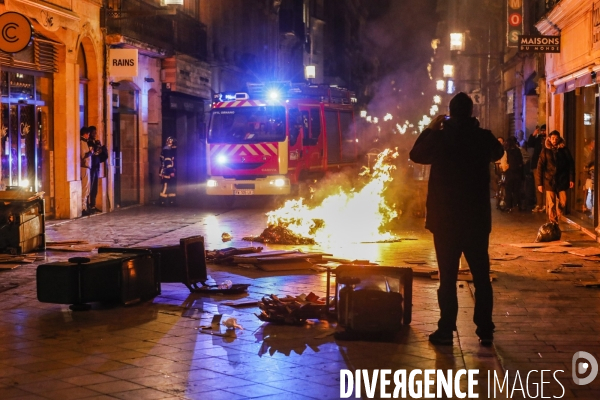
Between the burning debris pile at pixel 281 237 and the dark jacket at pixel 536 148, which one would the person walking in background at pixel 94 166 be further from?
the dark jacket at pixel 536 148

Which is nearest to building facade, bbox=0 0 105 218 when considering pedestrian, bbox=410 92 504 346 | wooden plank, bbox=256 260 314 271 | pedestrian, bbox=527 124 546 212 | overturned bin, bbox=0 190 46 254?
overturned bin, bbox=0 190 46 254

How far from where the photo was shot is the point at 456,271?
23.3 feet

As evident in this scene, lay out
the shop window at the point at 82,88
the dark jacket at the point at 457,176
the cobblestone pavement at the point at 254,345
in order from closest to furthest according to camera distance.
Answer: the cobblestone pavement at the point at 254,345
the dark jacket at the point at 457,176
the shop window at the point at 82,88

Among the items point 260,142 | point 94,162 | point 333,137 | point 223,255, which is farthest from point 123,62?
point 223,255

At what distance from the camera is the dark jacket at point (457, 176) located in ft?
23.0

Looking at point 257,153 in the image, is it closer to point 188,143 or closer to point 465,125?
point 188,143

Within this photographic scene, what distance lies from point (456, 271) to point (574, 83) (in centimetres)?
1223

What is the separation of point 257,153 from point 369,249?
30.5 ft

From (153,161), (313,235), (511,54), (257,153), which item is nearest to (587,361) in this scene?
(313,235)

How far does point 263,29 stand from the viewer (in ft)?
137

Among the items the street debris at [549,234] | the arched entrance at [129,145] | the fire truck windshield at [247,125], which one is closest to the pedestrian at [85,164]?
the arched entrance at [129,145]

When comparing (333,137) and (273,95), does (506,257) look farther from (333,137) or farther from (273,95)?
(333,137)

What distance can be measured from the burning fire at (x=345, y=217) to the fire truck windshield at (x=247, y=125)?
470 cm

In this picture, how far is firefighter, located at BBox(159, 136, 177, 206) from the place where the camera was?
942 inches
